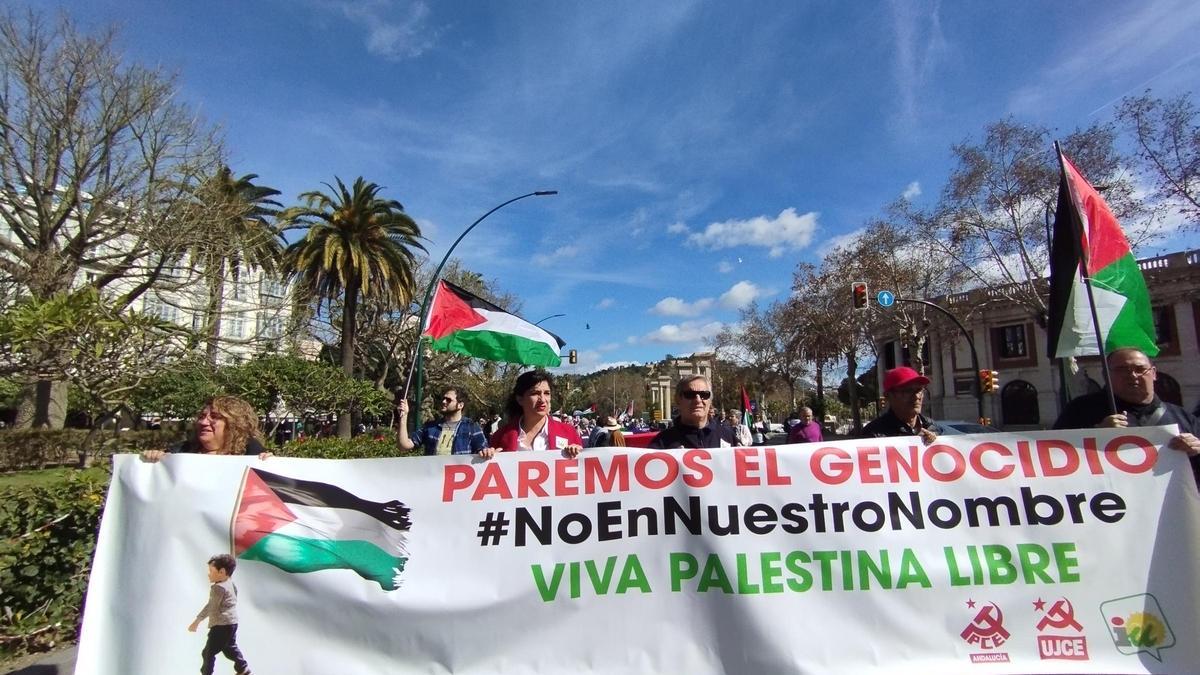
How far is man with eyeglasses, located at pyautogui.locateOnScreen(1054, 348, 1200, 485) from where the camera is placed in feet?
11.2

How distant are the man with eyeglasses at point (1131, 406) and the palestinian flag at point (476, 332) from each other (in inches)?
175

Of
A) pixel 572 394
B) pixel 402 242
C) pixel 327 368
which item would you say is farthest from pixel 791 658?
pixel 572 394

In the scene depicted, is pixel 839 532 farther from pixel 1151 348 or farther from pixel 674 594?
pixel 1151 348

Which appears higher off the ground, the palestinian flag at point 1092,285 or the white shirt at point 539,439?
the palestinian flag at point 1092,285

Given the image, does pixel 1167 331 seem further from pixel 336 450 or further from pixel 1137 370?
pixel 336 450

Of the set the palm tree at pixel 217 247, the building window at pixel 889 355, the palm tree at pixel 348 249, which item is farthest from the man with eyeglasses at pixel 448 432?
the building window at pixel 889 355

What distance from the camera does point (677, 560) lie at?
3.23 meters

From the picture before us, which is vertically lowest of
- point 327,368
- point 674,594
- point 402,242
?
point 674,594

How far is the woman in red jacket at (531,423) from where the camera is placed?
13.3 feet

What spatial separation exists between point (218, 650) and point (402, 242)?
26714mm

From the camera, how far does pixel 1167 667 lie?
9.77 feet

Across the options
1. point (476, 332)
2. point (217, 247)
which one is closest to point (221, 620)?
point (476, 332)

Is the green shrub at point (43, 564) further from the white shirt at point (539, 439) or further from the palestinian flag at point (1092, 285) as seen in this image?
the palestinian flag at point (1092, 285)

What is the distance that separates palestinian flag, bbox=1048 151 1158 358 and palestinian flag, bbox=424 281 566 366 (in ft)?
14.1
